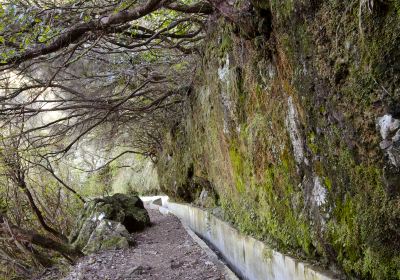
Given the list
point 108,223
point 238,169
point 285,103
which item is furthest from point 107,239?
point 285,103

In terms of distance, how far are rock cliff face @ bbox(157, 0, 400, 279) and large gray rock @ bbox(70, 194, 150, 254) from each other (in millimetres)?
4557

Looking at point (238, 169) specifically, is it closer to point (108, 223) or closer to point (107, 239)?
point (107, 239)

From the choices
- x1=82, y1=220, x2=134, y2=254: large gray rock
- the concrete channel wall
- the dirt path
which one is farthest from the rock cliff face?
x1=82, y1=220, x2=134, y2=254: large gray rock

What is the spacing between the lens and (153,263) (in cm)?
834

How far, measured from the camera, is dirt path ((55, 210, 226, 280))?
7.21m

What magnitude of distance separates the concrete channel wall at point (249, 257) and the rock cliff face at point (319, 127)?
0.59 feet

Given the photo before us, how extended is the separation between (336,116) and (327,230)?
124 centimetres

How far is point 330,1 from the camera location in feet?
11.0

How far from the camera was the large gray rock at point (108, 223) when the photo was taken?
402 inches

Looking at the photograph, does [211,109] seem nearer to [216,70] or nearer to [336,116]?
[216,70]

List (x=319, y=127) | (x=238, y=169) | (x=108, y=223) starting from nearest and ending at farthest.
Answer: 1. (x=319, y=127)
2. (x=238, y=169)
3. (x=108, y=223)

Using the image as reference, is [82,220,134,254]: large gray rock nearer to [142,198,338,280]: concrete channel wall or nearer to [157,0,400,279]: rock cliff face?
[142,198,338,280]: concrete channel wall

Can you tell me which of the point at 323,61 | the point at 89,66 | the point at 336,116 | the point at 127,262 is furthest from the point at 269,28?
the point at 89,66

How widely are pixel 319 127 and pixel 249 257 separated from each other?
3355 millimetres
